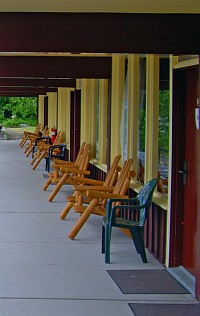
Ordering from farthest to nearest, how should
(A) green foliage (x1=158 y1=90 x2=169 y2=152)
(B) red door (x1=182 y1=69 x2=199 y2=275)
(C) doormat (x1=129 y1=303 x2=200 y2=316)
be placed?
(A) green foliage (x1=158 y1=90 x2=169 y2=152) → (B) red door (x1=182 y1=69 x2=199 y2=275) → (C) doormat (x1=129 y1=303 x2=200 y2=316)

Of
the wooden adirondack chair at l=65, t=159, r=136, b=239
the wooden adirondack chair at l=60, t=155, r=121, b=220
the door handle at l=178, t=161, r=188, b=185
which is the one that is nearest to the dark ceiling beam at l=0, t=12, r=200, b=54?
the door handle at l=178, t=161, r=188, b=185

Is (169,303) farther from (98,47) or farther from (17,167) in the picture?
Result: (17,167)

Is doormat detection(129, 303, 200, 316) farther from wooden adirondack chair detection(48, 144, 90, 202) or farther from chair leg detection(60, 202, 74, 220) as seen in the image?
wooden adirondack chair detection(48, 144, 90, 202)

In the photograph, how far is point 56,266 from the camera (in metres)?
6.91

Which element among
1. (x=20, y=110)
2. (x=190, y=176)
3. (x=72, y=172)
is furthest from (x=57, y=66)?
(x=20, y=110)

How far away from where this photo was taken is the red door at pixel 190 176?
6.47 metres

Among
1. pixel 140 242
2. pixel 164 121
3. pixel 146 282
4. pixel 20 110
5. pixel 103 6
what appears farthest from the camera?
pixel 20 110

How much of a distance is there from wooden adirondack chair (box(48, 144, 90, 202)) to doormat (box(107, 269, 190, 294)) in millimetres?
3842

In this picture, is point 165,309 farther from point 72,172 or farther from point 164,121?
point 72,172

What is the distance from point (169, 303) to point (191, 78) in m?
2.16

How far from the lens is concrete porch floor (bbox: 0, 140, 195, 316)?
18.5ft

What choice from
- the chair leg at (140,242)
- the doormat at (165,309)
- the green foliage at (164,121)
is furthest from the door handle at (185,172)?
the doormat at (165,309)

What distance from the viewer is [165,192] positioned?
7.66 meters

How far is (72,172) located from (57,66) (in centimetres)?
179
